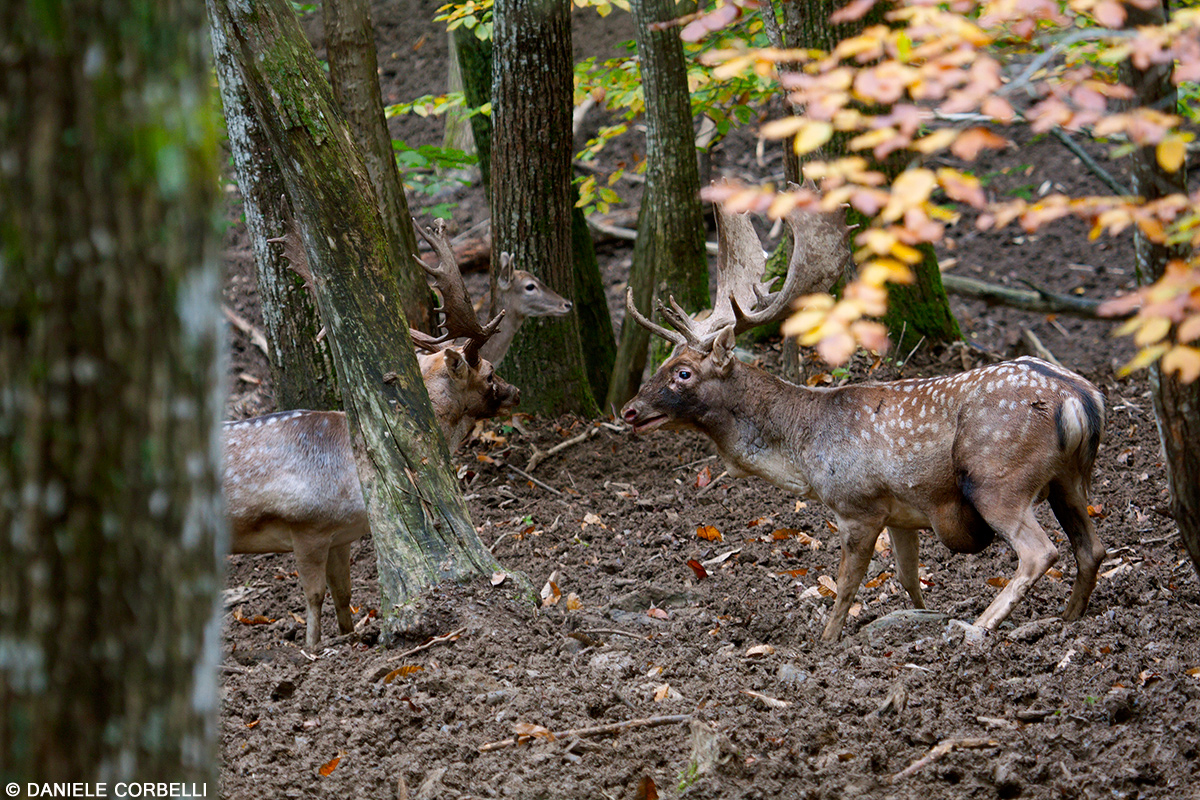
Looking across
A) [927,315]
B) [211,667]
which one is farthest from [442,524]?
[927,315]

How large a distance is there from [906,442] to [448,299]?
416cm

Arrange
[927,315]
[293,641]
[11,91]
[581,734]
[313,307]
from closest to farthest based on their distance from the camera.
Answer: [11,91] < [581,734] < [293,641] < [313,307] < [927,315]

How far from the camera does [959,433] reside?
5.58 meters

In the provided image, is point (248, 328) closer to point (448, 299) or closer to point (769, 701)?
point (448, 299)

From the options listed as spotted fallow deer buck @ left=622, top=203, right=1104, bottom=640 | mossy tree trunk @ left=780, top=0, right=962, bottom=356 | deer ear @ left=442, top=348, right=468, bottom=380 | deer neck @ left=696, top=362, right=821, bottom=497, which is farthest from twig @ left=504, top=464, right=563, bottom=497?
mossy tree trunk @ left=780, top=0, right=962, bottom=356

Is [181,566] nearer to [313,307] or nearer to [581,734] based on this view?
[581,734]

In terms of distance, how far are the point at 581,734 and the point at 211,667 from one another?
7.97 feet

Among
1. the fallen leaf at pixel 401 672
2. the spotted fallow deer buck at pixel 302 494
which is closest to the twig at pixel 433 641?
the fallen leaf at pixel 401 672

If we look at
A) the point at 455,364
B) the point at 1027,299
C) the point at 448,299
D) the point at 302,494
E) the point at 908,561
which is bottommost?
the point at 908,561

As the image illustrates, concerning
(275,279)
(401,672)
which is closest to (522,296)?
(275,279)

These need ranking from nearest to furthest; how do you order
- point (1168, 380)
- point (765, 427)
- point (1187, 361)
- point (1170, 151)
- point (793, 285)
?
point (1187, 361) → point (1170, 151) → point (1168, 380) → point (765, 427) → point (793, 285)

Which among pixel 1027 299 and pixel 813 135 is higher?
pixel 813 135

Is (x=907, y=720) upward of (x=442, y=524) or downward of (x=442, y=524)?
downward

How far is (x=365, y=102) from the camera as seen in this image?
28.4ft
